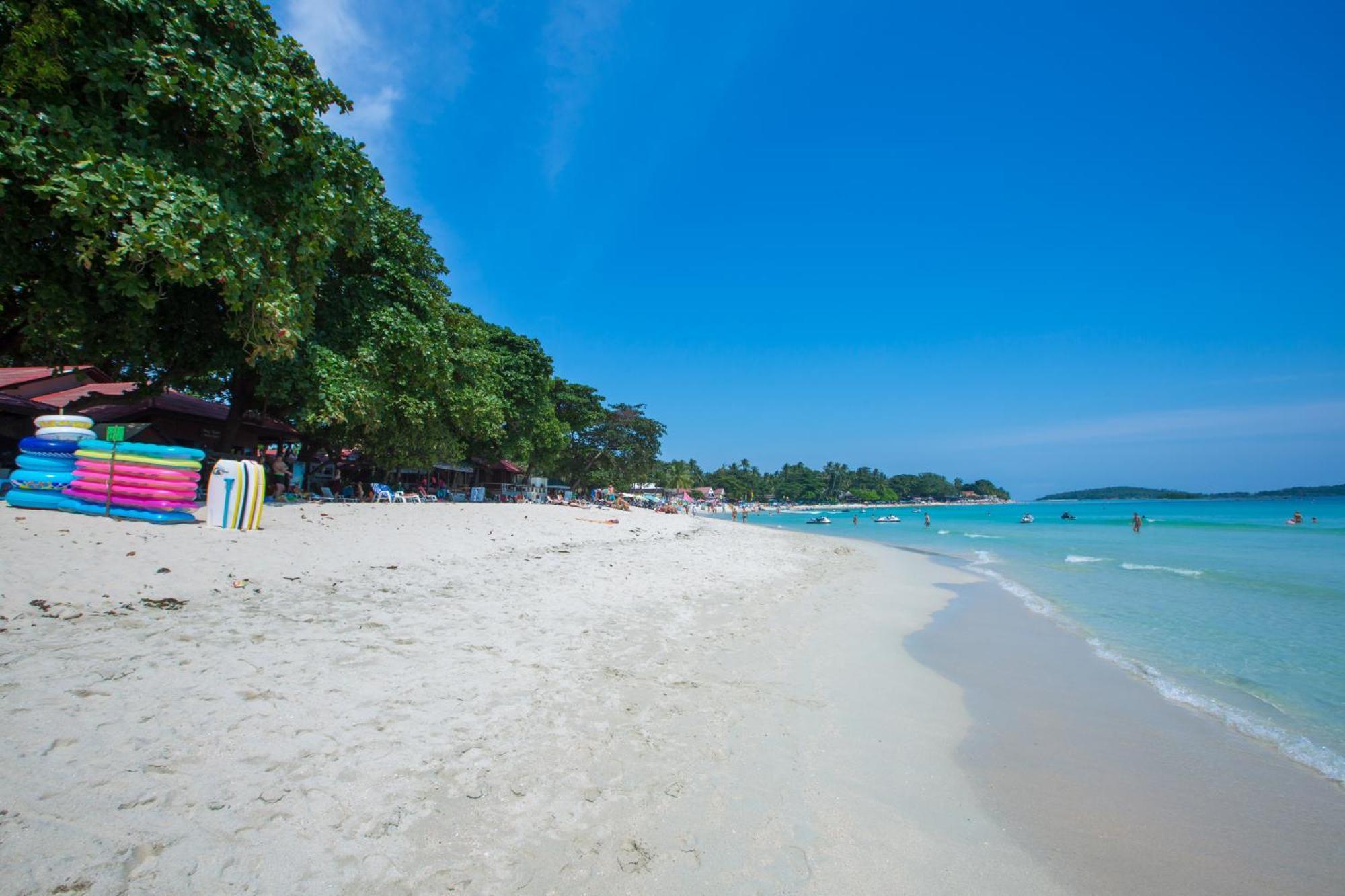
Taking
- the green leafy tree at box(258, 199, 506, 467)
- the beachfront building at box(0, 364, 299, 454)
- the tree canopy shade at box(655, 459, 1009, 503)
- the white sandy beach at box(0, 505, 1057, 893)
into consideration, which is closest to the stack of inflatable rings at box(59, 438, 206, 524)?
the white sandy beach at box(0, 505, 1057, 893)

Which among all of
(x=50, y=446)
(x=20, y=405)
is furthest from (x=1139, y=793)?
(x=20, y=405)

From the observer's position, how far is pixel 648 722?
431cm

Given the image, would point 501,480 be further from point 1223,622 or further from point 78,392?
point 1223,622

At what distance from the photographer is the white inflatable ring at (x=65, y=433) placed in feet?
31.0

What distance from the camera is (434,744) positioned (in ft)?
11.6

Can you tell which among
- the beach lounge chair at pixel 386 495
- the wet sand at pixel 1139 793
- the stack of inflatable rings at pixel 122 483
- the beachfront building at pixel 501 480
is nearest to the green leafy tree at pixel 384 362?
the beach lounge chair at pixel 386 495

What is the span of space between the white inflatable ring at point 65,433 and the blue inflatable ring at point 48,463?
33cm

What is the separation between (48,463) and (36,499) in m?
0.64

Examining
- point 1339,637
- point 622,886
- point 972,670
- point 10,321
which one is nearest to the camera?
point 622,886

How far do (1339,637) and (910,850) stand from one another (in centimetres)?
1225

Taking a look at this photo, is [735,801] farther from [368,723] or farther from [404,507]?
[404,507]

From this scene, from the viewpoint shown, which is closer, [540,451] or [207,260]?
[207,260]

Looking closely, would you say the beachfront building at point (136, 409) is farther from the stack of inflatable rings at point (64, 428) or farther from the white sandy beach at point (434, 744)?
the white sandy beach at point (434, 744)

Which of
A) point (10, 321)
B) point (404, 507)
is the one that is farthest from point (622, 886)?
point (404, 507)
